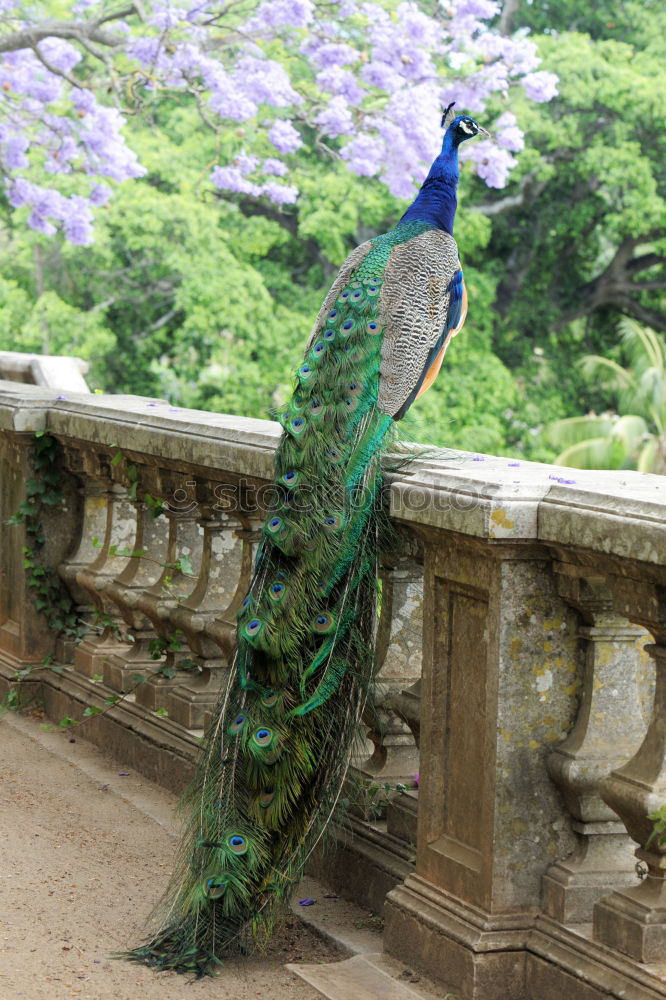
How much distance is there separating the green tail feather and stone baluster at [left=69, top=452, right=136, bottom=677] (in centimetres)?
154

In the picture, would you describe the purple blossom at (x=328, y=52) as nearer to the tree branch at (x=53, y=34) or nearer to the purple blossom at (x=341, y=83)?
the purple blossom at (x=341, y=83)

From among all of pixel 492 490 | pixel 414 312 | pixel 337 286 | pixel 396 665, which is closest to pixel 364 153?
pixel 337 286

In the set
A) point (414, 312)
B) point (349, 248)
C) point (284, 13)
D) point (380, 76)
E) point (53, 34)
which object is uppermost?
point (284, 13)

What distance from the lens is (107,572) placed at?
4.80 m

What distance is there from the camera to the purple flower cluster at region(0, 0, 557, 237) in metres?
11.3

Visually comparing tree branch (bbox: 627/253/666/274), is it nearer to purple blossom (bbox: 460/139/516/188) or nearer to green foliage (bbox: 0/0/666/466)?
green foliage (bbox: 0/0/666/466)

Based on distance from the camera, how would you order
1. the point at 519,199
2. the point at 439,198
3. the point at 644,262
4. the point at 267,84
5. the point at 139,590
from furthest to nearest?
1. the point at 644,262
2. the point at 519,199
3. the point at 267,84
4. the point at 439,198
5. the point at 139,590

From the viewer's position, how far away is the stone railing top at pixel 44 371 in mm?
7344

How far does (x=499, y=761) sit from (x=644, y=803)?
0.36 m

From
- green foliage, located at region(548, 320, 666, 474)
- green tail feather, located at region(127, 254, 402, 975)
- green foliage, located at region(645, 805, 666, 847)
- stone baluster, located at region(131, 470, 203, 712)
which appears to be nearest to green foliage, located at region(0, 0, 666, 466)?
green foliage, located at region(548, 320, 666, 474)

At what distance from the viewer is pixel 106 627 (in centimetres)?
482

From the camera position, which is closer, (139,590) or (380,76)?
(139,590)

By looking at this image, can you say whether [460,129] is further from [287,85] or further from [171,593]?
[287,85]

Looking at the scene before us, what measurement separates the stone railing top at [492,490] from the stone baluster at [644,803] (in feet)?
0.39
